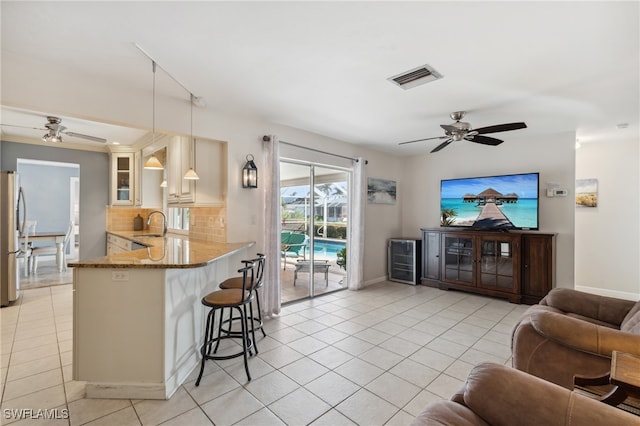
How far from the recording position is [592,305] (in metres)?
2.59

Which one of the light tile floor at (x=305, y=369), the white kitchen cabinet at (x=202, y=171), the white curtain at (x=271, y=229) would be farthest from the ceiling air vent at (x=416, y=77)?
the light tile floor at (x=305, y=369)

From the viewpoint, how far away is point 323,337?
326 centimetres

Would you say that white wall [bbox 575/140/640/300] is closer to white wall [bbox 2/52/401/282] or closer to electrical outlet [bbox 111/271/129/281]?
white wall [bbox 2/52/401/282]

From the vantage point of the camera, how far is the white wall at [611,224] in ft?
15.4

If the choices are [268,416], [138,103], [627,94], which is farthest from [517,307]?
[138,103]

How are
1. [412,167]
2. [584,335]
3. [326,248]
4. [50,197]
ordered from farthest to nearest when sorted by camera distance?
[50,197]
[412,167]
[326,248]
[584,335]

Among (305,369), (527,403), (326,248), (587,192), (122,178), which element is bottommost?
(305,369)

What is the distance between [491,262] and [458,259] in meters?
0.50

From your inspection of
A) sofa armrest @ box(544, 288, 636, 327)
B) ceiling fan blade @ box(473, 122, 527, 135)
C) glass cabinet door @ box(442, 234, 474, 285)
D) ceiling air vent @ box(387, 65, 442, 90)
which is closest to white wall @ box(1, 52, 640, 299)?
glass cabinet door @ box(442, 234, 474, 285)

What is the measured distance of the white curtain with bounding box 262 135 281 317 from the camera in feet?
12.5

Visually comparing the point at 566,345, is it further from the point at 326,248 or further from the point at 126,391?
the point at 326,248

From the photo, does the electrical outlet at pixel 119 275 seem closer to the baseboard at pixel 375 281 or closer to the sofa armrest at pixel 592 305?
the sofa armrest at pixel 592 305

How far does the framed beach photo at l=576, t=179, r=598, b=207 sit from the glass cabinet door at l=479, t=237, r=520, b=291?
5.82 feet

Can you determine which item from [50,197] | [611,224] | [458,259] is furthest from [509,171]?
[50,197]
